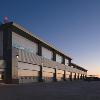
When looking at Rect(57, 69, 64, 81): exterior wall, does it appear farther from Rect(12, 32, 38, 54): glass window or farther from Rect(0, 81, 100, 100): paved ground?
Rect(0, 81, 100, 100): paved ground

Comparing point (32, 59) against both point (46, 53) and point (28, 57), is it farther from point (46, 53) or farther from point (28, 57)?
point (46, 53)

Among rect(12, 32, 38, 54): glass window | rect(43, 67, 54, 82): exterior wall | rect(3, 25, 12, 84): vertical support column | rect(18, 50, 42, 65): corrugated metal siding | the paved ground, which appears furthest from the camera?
rect(43, 67, 54, 82): exterior wall

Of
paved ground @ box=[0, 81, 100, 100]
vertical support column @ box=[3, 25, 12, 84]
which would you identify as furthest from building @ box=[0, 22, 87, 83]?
paved ground @ box=[0, 81, 100, 100]

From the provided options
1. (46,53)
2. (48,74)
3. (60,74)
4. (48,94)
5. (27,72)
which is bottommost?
(60,74)

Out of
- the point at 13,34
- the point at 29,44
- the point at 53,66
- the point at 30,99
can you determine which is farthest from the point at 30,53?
the point at 30,99

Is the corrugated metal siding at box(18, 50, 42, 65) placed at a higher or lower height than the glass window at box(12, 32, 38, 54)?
lower

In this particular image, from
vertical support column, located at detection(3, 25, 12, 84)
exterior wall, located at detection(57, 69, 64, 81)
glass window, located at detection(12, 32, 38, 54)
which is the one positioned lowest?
exterior wall, located at detection(57, 69, 64, 81)

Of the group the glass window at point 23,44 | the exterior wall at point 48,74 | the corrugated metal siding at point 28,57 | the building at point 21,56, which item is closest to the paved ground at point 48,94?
the building at point 21,56

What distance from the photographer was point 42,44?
216 feet

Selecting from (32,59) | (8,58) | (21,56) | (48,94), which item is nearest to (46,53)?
(32,59)

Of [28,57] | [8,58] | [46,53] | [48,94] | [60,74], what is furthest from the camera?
[60,74]

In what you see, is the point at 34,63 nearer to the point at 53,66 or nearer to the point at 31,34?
the point at 31,34

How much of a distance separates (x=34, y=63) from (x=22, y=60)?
739 centimetres

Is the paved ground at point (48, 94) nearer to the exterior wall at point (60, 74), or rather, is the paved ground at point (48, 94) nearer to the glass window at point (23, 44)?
the glass window at point (23, 44)
